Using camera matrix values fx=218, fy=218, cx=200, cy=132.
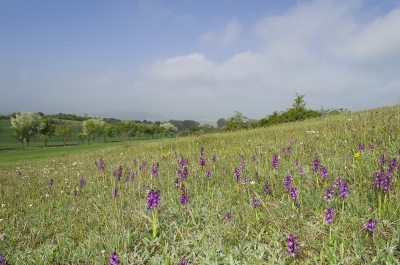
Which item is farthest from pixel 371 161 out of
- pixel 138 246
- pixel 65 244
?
pixel 65 244

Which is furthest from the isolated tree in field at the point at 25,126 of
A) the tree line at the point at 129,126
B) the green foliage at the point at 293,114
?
the green foliage at the point at 293,114

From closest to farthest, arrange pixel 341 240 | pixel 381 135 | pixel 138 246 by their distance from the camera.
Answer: pixel 341 240, pixel 138 246, pixel 381 135

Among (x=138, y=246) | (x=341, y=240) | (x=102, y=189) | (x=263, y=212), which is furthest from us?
(x=102, y=189)

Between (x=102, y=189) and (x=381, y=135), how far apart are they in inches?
269

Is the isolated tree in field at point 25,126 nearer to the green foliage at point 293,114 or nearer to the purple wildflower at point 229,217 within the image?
the green foliage at point 293,114

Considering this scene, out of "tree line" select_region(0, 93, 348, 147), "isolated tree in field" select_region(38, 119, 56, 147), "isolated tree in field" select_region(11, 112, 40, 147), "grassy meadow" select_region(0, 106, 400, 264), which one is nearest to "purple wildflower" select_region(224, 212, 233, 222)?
"grassy meadow" select_region(0, 106, 400, 264)

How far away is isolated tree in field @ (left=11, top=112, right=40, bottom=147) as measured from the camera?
227 feet

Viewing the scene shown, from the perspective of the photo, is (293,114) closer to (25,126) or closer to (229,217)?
(229,217)

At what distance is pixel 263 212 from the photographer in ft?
9.49

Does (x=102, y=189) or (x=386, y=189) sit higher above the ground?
(x=386, y=189)

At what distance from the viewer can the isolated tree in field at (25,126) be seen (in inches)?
2729

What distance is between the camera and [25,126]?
229 feet

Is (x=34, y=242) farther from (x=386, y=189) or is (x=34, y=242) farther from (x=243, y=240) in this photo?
(x=386, y=189)

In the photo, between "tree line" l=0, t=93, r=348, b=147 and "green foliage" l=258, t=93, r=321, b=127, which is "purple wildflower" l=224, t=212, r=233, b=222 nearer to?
"tree line" l=0, t=93, r=348, b=147
